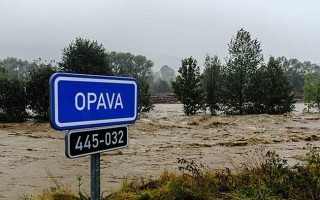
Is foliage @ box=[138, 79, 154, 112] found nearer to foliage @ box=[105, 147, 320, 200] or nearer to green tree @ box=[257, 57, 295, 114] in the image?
green tree @ box=[257, 57, 295, 114]

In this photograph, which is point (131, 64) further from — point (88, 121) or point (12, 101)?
point (88, 121)

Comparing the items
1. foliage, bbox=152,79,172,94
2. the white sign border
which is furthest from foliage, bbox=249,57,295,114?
foliage, bbox=152,79,172,94

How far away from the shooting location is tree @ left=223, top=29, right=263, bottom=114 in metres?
33.0

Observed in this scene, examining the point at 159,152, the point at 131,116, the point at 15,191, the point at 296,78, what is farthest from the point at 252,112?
the point at 296,78

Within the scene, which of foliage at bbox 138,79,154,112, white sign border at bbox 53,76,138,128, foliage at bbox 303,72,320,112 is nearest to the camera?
white sign border at bbox 53,76,138,128

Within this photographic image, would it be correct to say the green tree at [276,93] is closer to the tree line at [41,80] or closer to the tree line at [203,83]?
the tree line at [203,83]

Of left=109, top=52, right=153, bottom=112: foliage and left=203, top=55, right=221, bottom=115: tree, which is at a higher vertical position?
left=109, top=52, right=153, bottom=112: foliage

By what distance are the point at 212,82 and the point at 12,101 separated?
18.3m

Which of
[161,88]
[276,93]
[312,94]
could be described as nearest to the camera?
[276,93]

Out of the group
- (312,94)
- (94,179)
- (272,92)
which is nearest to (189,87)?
(272,92)

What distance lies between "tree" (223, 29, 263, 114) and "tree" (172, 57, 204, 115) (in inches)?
116

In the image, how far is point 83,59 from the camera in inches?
1139

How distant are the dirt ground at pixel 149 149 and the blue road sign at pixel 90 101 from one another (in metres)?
5.31

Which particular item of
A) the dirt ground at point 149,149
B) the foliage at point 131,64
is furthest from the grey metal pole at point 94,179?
the foliage at point 131,64
